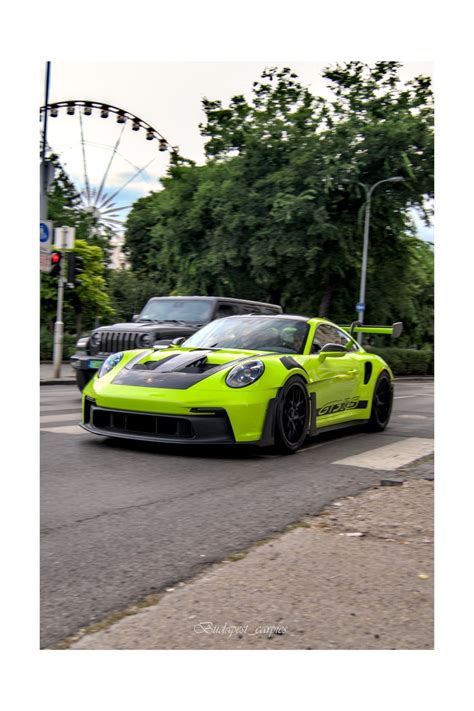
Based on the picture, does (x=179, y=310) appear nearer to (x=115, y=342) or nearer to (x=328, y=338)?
(x=115, y=342)

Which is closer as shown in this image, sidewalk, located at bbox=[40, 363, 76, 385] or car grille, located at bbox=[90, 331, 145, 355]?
car grille, located at bbox=[90, 331, 145, 355]

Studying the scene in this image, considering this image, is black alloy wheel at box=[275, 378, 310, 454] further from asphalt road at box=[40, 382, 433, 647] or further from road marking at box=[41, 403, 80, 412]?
road marking at box=[41, 403, 80, 412]

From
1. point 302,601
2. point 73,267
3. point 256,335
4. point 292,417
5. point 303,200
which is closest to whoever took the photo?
point 302,601

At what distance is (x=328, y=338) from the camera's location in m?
7.29

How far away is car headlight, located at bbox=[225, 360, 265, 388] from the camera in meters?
5.80

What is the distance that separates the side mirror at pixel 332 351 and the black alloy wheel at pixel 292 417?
618 millimetres

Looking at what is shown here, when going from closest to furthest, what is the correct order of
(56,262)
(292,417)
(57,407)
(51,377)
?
1. (292,417)
2. (57,407)
3. (56,262)
4. (51,377)

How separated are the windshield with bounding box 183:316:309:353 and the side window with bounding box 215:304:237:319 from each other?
173 inches

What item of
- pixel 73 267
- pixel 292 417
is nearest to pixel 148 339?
pixel 73 267

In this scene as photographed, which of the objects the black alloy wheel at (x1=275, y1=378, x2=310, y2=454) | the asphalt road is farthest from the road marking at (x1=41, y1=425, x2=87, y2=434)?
the black alloy wheel at (x1=275, y1=378, x2=310, y2=454)

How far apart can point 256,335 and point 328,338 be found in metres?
0.82

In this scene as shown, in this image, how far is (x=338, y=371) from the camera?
708 centimetres
